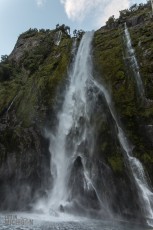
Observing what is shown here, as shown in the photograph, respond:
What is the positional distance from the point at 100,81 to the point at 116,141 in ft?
22.8

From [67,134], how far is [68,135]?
0.55ft

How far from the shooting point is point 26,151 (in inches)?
1091

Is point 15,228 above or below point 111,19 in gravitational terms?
below

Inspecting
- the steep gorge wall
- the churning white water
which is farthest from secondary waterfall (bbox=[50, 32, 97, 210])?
the steep gorge wall

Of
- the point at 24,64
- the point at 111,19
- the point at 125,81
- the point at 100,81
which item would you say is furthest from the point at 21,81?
the point at 111,19

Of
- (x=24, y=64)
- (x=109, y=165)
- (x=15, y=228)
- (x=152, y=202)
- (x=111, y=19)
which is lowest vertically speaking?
(x=15, y=228)

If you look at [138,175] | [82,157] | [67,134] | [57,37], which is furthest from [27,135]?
[57,37]

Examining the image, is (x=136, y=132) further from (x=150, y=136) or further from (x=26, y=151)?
(x=26, y=151)

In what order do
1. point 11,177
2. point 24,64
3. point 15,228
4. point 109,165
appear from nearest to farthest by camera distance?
point 15,228
point 109,165
point 11,177
point 24,64

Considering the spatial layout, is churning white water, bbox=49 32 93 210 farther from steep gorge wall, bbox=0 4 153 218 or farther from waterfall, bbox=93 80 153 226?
waterfall, bbox=93 80 153 226

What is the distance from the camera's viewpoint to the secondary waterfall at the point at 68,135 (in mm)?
24875

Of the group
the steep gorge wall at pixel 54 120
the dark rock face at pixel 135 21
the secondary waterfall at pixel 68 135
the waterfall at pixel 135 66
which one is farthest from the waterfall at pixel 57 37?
the secondary waterfall at pixel 68 135

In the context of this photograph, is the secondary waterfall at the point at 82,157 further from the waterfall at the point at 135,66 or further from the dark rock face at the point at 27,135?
the waterfall at the point at 135,66

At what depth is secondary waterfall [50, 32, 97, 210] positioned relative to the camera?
2488 cm
